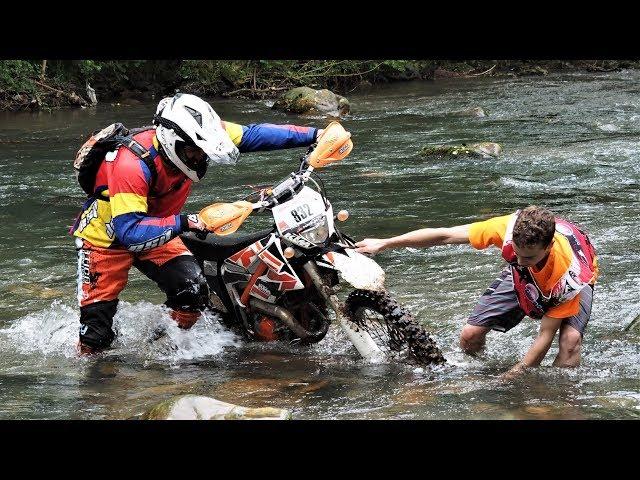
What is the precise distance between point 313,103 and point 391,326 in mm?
13279

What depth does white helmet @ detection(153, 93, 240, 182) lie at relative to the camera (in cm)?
564

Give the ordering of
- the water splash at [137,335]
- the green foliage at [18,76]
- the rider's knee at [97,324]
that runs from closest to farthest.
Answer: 1. the rider's knee at [97,324]
2. the water splash at [137,335]
3. the green foliage at [18,76]

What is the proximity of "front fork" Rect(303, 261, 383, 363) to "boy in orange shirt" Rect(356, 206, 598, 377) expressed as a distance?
49 centimetres

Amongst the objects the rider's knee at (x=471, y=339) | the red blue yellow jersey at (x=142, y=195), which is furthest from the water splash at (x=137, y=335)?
the rider's knee at (x=471, y=339)

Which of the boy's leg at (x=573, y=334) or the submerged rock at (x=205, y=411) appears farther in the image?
the boy's leg at (x=573, y=334)

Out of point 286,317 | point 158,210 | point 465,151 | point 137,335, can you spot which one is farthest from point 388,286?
point 465,151

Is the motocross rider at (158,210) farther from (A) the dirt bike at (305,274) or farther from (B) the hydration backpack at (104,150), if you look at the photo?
(A) the dirt bike at (305,274)

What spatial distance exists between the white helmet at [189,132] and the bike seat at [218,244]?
65 centimetres

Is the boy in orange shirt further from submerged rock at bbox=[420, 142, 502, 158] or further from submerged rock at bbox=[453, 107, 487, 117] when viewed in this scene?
submerged rock at bbox=[453, 107, 487, 117]

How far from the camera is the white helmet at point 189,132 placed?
5645 millimetres

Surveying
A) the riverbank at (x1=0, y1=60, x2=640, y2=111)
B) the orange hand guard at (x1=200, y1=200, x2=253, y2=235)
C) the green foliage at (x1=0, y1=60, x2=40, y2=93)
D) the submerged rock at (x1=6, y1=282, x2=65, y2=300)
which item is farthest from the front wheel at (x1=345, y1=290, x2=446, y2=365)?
the green foliage at (x1=0, y1=60, x2=40, y2=93)
